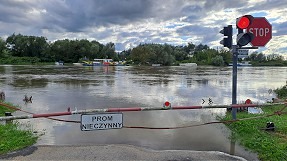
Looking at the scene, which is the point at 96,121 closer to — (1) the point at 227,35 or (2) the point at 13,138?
(2) the point at 13,138

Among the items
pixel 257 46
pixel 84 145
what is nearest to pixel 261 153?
pixel 257 46

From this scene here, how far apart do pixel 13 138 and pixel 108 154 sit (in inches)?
94.6

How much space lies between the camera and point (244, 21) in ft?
21.7

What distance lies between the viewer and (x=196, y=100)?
40.0ft

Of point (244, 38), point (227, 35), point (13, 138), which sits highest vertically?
point (227, 35)

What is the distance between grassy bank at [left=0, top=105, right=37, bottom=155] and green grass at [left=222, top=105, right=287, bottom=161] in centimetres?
483

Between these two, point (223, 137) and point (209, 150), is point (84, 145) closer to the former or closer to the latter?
point (209, 150)

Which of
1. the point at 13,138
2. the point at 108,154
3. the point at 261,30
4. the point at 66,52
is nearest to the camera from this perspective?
the point at 108,154

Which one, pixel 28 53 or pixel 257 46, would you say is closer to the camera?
pixel 257 46

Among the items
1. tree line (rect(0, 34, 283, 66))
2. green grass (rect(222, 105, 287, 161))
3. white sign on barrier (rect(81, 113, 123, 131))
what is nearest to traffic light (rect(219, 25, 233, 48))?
green grass (rect(222, 105, 287, 161))

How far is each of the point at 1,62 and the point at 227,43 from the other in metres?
96.9

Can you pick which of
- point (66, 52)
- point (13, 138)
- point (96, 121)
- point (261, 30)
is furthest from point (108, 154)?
point (66, 52)

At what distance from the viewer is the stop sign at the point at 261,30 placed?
7.21m

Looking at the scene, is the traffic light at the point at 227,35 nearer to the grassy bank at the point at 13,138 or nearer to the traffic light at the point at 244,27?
the traffic light at the point at 244,27
